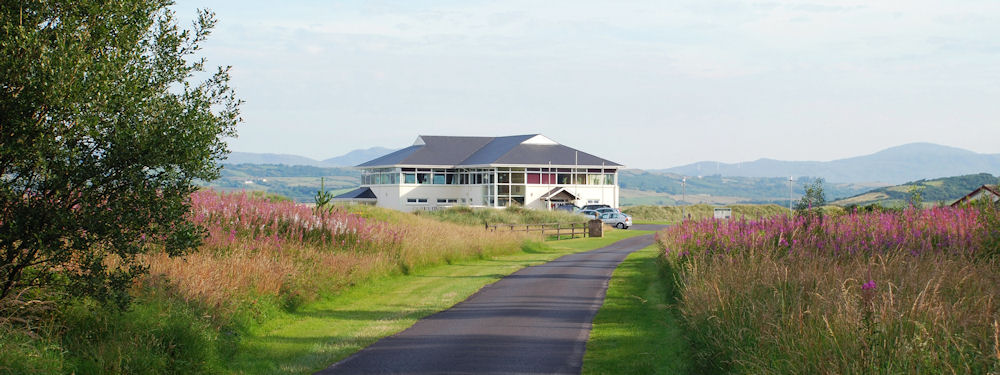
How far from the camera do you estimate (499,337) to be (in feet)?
42.8

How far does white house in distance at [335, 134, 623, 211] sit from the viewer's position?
88.4 meters

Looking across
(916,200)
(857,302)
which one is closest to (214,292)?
(857,302)

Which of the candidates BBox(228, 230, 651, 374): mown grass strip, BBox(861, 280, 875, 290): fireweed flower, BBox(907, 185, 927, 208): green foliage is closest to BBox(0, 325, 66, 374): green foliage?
BBox(228, 230, 651, 374): mown grass strip

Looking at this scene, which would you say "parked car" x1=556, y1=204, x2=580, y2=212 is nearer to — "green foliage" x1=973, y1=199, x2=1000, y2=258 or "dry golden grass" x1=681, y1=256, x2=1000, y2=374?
"green foliage" x1=973, y1=199, x2=1000, y2=258

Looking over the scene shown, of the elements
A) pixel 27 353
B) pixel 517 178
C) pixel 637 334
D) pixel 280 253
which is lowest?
pixel 637 334

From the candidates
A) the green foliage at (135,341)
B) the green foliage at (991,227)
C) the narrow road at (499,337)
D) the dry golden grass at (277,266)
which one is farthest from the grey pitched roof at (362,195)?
the green foliage at (135,341)

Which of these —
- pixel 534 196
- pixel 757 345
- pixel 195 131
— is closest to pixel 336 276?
pixel 195 131

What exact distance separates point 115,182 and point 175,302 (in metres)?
2.63

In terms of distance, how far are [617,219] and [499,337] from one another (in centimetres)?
5375

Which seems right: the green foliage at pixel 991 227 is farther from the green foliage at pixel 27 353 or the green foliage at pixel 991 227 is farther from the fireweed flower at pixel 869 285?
the green foliage at pixel 27 353

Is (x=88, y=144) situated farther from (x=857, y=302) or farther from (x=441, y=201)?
(x=441, y=201)

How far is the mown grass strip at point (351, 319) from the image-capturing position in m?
11.4

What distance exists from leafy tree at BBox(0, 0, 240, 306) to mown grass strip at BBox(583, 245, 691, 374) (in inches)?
213

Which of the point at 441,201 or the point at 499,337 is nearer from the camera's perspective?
the point at 499,337
